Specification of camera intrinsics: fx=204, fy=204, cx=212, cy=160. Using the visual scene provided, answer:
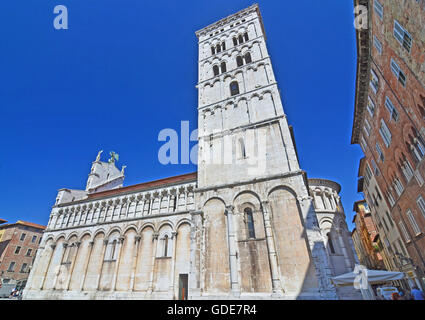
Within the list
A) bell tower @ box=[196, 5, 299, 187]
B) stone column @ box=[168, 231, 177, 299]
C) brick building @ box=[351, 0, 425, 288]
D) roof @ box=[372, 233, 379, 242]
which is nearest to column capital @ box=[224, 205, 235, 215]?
bell tower @ box=[196, 5, 299, 187]

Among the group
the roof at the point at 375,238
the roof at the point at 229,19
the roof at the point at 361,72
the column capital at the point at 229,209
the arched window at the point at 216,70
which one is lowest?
the column capital at the point at 229,209

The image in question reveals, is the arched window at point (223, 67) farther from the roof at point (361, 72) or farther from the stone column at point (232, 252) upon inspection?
the stone column at point (232, 252)

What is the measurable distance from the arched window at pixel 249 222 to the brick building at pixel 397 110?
443 inches

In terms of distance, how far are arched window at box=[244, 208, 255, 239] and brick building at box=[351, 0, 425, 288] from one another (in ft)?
36.9

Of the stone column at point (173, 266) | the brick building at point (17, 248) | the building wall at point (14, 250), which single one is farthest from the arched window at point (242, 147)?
the building wall at point (14, 250)

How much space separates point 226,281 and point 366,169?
85.1 ft

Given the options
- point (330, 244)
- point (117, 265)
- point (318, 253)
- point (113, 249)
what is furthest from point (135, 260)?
point (330, 244)

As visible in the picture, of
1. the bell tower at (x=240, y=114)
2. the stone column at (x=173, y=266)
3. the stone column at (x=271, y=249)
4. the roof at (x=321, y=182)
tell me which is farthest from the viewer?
the roof at (x=321, y=182)

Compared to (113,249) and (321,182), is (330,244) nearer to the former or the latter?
(321,182)

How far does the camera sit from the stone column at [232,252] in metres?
12.0

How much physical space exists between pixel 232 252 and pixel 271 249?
241cm

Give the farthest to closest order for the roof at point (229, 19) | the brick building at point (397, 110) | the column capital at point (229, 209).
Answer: the roof at point (229, 19) → the column capital at point (229, 209) → the brick building at point (397, 110)

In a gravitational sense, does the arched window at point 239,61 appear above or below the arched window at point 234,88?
above
